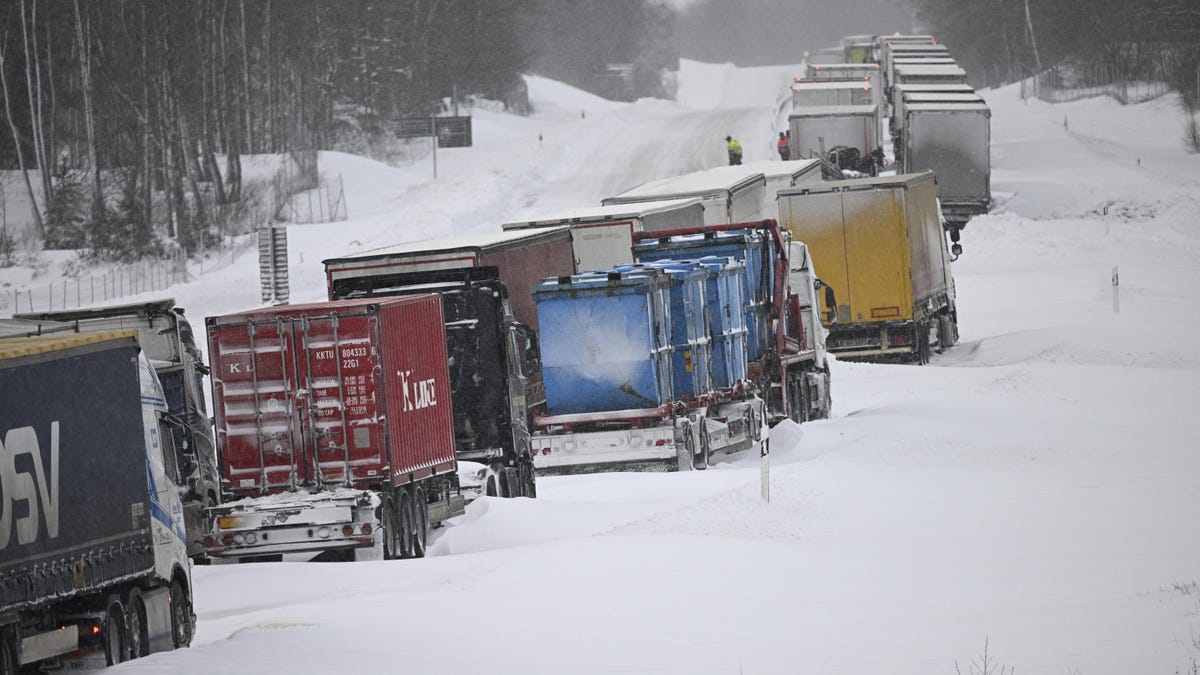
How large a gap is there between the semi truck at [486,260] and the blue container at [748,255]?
1.47 meters

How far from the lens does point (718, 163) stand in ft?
228

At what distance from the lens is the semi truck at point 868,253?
1228 inches

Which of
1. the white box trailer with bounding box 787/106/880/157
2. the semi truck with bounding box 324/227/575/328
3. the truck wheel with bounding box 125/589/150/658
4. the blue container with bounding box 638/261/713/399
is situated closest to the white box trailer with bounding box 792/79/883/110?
the white box trailer with bounding box 787/106/880/157

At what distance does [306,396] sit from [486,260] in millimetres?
5579

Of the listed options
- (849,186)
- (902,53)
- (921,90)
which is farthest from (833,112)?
(849,186)

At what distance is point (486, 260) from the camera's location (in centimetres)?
2214

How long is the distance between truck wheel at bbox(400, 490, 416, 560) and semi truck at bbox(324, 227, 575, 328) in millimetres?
4095

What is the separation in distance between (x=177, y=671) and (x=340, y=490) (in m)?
6.13

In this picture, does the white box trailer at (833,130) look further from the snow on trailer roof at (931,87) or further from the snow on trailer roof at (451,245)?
the snow on trailer roof at (451,245)

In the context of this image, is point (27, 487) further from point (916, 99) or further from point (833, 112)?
point (916, 99)

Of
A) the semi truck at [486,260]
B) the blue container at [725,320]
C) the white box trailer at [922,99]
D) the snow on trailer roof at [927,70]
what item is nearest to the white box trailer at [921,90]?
the white box trailer at [922,99]

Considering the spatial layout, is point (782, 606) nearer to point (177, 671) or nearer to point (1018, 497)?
point (177, 671)

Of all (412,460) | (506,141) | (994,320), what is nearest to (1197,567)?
(412,460)

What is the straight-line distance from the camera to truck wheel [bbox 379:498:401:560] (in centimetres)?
1691
